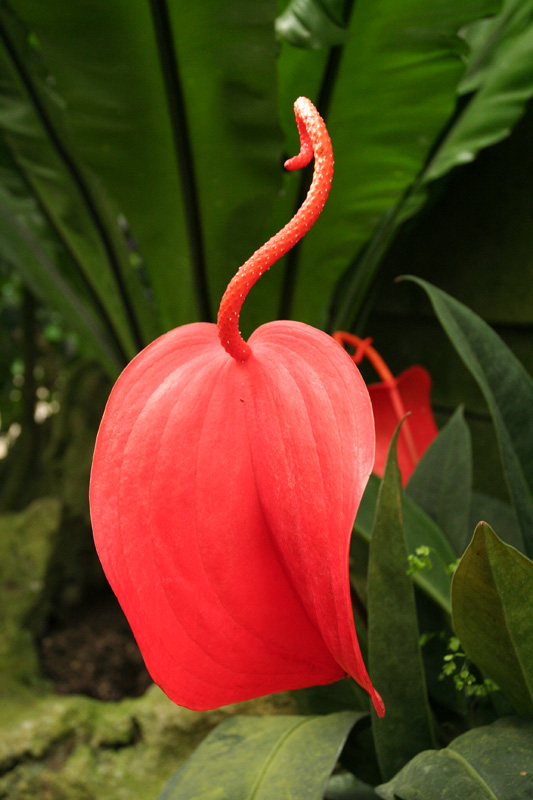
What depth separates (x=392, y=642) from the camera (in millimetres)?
367

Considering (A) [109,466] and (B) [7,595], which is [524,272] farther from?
(B) [7,595]

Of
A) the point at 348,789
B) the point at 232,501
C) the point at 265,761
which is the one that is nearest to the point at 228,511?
the point at 232,501

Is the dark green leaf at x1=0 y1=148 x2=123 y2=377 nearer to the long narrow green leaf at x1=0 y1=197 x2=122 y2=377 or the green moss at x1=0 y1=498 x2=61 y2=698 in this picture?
the long narrow green leaf at x1=0 y1=197 x2=122 y2=377

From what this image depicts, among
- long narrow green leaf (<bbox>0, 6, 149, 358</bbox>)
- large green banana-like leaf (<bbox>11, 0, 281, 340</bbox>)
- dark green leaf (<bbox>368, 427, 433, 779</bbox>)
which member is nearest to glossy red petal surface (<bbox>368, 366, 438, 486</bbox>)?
dark green leaf (<bbox>368, 427, 433, 779</bbox>)

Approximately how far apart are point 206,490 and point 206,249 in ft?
1.68

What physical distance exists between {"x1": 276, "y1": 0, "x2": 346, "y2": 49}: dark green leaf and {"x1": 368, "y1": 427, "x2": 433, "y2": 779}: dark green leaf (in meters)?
0.38

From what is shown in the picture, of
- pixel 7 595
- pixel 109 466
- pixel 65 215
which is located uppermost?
pixel 109 466

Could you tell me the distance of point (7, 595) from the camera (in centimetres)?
80

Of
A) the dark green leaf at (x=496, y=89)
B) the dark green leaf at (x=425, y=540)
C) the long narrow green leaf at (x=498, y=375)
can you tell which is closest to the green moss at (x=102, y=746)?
the dark green leaf at (x=425, y=540)

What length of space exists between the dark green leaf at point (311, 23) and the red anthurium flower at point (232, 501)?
305 millimetres

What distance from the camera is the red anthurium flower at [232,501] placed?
0.75 feet

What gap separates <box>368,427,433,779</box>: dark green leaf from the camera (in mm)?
366

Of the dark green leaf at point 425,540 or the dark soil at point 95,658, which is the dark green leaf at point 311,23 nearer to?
the dark green leaf at point 425,540

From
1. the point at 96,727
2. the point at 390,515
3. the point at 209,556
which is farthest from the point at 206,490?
the point at 96,727
